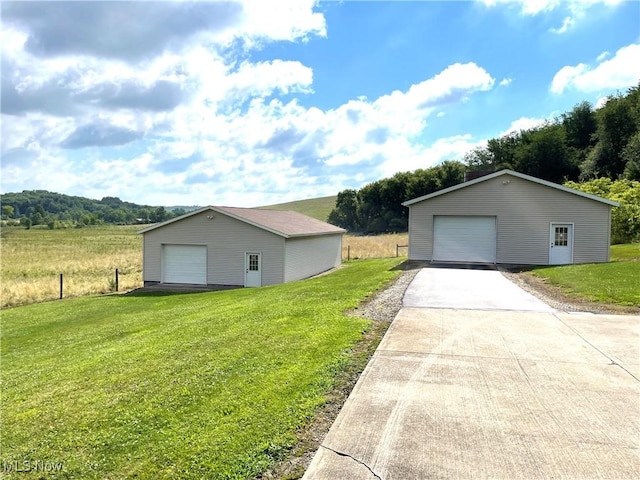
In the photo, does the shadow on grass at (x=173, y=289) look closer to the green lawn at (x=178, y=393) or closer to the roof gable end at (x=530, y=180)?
the roof gable end at (x=530, y=180)

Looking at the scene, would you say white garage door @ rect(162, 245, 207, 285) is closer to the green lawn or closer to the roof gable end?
the roof gable end

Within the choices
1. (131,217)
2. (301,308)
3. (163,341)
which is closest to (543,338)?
(301,308)

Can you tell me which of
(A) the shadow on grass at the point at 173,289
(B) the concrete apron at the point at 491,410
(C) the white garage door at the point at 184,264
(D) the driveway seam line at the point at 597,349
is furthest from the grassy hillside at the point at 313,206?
(B) the concrete apron at the point at 491,410

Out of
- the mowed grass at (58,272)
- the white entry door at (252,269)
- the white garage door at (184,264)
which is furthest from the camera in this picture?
the white garage door at (184,264)

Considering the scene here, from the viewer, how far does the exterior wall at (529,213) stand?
18.0m

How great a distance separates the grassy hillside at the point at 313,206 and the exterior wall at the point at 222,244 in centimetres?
6381

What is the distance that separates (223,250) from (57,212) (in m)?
92.0

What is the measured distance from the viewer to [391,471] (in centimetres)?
315

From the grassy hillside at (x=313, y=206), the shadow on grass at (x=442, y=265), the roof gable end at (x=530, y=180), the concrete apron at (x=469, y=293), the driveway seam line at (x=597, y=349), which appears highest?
the grassy hillside at (x=313, y=206)

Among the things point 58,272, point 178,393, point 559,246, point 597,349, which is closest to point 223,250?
point 58,272

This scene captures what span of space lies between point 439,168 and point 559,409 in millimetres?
60448

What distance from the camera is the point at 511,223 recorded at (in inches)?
728

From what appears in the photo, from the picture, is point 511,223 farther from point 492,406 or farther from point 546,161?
point 546,161

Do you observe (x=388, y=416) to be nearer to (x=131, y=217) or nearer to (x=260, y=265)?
(x=260, y=265)
